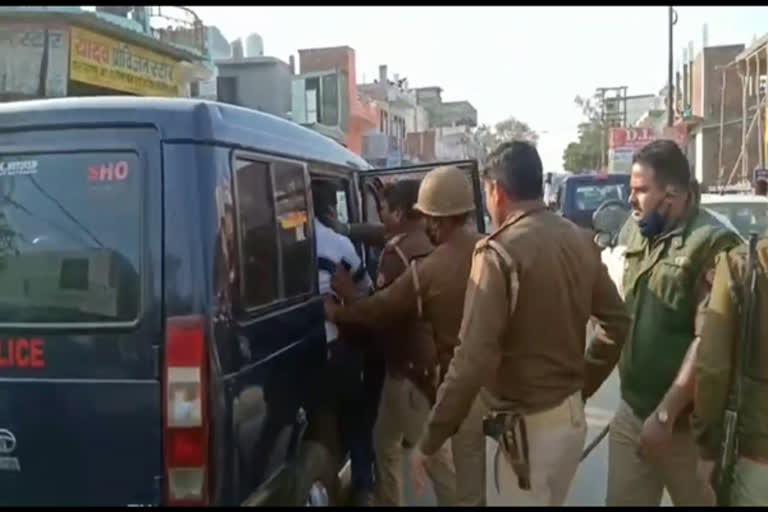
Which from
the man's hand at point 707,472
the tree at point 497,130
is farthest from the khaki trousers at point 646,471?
the tree at point 497,130

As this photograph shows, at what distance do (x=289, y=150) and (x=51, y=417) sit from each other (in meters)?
1.43

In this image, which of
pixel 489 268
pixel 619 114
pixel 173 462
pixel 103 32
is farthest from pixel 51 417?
pixel 619 114

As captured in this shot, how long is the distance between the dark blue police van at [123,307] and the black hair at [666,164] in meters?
1.55

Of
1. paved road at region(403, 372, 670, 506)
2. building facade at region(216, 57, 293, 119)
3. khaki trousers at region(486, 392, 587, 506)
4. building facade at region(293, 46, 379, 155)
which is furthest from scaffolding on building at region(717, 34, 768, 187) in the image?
khaki trousers at region(486, 392, 587, 506)

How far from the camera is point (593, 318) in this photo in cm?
316

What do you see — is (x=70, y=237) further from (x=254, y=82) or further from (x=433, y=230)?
(x=254, y=82)

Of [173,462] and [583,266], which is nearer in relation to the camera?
[173,462]

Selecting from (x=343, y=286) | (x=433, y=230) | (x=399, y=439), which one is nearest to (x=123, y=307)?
(x=343, y=286)

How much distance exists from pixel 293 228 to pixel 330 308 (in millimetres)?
507

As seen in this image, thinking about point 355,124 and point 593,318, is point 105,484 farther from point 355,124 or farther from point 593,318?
point 355,124

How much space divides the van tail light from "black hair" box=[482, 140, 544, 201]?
47.7 inches

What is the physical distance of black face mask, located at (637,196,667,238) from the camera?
3.00 meters

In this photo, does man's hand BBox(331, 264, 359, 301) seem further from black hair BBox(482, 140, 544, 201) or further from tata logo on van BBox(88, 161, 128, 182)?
tata logo on van BBox(88, 161, 128, 182)

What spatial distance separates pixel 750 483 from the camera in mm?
2393
